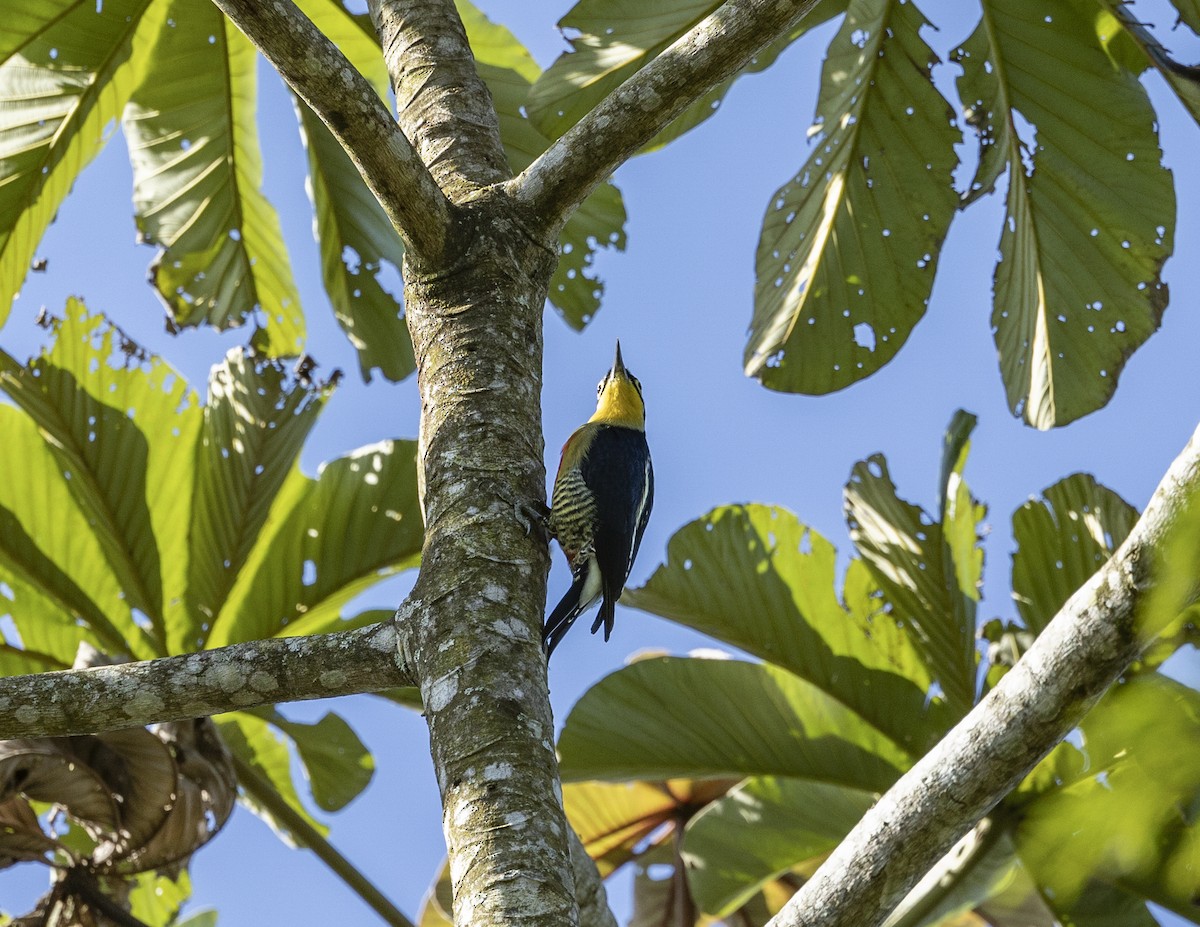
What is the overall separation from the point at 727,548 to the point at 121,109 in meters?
2.46

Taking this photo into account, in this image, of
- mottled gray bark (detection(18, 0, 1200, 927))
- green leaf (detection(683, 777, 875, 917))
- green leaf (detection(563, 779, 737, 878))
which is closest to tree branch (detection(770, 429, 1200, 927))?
mottled gray bark (detection(18, 0, 1200, 927))

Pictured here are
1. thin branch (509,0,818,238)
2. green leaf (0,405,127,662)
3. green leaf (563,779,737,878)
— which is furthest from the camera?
green leaf (563,779,737,878)

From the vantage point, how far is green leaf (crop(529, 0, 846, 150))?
12.2 ft

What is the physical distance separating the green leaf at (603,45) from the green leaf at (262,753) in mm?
2402

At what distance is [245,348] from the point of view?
4676mm

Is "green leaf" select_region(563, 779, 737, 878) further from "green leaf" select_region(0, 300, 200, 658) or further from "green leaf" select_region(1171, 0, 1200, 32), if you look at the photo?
"green leaf" select_region(1171, 0, 1200, 32)

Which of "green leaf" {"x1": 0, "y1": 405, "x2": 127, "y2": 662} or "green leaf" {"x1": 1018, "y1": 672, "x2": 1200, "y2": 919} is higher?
"green leaf" {"x1": 0, "y1": 405, "x2": 127, "y2": 662}

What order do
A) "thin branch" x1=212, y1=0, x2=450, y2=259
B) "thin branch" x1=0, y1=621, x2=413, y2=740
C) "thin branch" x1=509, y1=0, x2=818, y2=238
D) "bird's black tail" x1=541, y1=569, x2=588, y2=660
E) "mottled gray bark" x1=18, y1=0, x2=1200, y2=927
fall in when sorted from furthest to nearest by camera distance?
"bird's black tail" x1=541, y1=569, x2=588, y2=660 → "thin branch" x1=509, y1=0, x2=818, y2=238 → "thin branch" x1=212, y1=0, x2=450, y2=259 → "thin branch" x1=0, y1=621, x2=413, y2=740 → "mottled gray bark" x1=18, y1=0, x2=1200, y2=927

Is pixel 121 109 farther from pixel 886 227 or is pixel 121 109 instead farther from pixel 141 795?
pixel 886 227

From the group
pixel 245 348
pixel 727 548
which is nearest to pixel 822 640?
pixel 727 548

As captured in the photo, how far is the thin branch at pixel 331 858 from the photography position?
10.1 ft

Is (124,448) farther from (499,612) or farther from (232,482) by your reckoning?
(499,612)

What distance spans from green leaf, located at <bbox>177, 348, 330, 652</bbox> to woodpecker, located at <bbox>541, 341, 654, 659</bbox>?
962mm

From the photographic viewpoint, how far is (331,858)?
10.7 feet
